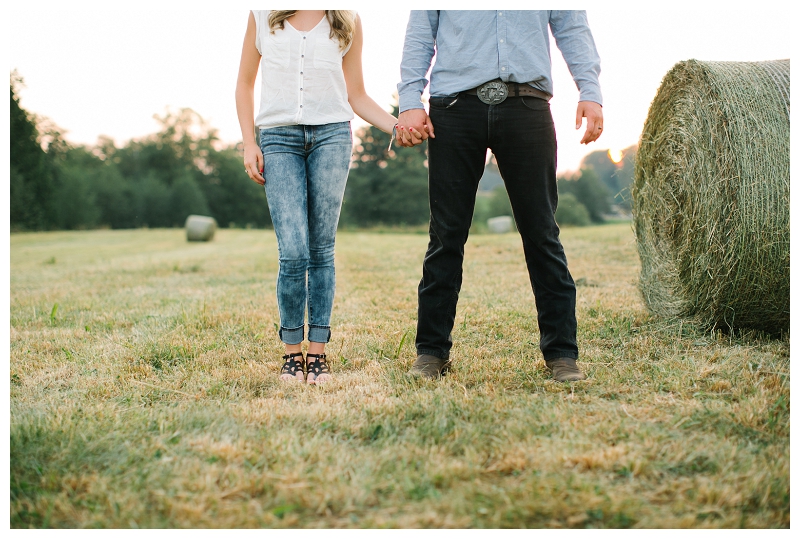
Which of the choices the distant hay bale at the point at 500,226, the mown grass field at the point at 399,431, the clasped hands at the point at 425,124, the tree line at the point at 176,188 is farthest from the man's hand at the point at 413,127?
the tree line at the point at 176,188

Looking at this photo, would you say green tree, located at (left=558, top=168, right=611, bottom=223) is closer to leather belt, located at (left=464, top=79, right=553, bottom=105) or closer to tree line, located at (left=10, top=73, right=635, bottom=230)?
tree line, located at (left=10, top=73, right=635, bottom=230)

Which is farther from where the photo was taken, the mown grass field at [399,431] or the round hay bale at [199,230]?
the round hay bale at [199,230]

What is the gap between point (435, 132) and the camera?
7.93ft

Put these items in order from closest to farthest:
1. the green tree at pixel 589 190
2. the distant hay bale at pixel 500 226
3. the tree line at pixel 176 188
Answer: the distant hay bale at pixel 500 226 → the tree line at pixel 176 188 → the green tree at pixel 589 190

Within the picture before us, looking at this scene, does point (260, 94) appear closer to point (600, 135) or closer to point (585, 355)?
point (600, 135)

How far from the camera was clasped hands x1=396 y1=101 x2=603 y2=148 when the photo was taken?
7.73 ft

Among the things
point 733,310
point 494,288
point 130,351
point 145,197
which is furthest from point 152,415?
point 145,197

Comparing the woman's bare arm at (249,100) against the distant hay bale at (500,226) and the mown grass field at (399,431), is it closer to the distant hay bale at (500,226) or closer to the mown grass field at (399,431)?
the mown grass field at (399,431)

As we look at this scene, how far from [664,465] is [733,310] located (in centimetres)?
165

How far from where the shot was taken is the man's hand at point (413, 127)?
7.75 ft

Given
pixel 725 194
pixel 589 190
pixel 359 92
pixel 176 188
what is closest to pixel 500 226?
pixel 725 194

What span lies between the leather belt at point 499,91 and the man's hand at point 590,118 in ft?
0.70

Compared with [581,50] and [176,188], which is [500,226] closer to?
[581,50]

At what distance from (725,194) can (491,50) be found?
4.67 ft
